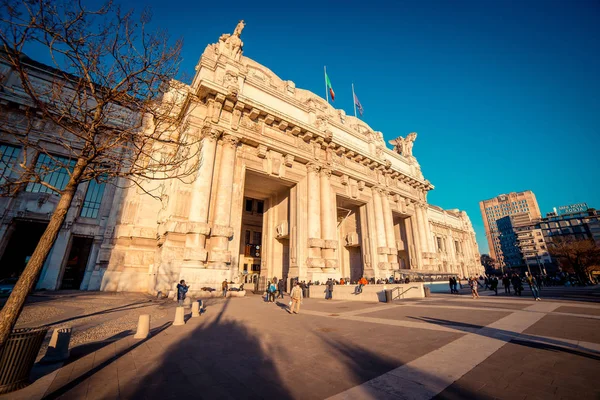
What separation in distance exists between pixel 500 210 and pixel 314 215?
14383cm

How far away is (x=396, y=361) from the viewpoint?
3910 mm

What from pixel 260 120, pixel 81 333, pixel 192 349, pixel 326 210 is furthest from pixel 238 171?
pixel 192 349

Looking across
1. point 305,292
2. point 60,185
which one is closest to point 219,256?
point 305,292

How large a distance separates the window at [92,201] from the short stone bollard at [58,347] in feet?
63.8

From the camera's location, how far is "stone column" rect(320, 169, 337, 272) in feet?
67.9

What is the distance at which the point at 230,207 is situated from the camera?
17.0 metres

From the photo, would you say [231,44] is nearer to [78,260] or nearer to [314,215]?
[314,215]

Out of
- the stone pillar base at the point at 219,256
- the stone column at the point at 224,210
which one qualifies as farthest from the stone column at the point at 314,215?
the stone column at the point at 224,210

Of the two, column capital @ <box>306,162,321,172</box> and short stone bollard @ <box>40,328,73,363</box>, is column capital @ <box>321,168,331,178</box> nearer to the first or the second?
column capital @ <box>306,162,321,172</box>

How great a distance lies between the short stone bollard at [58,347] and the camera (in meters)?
4.12

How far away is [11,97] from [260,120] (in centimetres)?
1831

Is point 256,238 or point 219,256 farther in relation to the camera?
point 256,238

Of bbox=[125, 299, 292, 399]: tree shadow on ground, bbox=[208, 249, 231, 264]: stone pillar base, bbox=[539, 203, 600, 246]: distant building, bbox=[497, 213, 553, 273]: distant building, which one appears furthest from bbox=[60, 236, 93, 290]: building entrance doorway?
bbox=[539, 203, 600, 246]: distant building

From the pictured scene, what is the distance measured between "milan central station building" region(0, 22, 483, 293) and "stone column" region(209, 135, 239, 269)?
0.07 m
